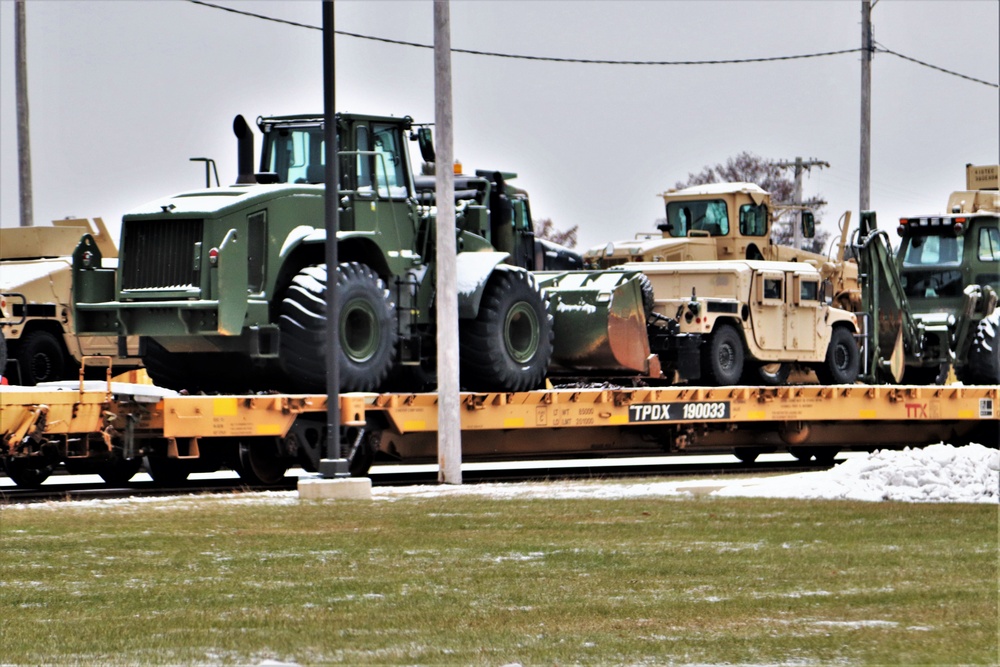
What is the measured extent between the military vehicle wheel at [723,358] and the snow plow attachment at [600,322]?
1977mm

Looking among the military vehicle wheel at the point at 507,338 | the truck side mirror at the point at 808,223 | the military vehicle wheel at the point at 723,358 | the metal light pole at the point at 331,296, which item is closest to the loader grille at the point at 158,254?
the metal light pole at the point at 331,296

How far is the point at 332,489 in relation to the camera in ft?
60.1

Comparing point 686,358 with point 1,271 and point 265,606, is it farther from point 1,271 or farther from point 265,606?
point 265,606

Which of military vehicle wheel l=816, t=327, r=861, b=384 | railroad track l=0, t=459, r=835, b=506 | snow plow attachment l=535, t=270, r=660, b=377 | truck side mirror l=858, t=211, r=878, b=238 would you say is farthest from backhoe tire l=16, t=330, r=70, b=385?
truck side mirror l=858, t=211, r=878, b=238

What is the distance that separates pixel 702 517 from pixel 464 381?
646 centimetres

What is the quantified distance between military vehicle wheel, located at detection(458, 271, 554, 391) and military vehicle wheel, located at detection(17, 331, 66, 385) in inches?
309

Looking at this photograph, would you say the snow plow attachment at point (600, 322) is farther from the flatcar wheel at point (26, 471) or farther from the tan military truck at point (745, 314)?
the flatcar wheel at point (26, 471)

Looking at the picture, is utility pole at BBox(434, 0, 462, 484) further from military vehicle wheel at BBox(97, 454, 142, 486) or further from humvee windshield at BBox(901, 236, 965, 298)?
humvee windshield at BBox(901, 236, 965, 298)

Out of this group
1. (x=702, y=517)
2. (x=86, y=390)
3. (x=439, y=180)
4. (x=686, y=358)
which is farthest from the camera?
(x=686, y=358)

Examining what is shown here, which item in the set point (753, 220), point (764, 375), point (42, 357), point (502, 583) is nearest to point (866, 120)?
point (753, 220)

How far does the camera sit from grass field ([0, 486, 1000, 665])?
31.1ft

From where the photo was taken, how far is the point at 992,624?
10109mm

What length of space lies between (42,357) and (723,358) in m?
9.92

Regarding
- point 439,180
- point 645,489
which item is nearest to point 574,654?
point 645,489
